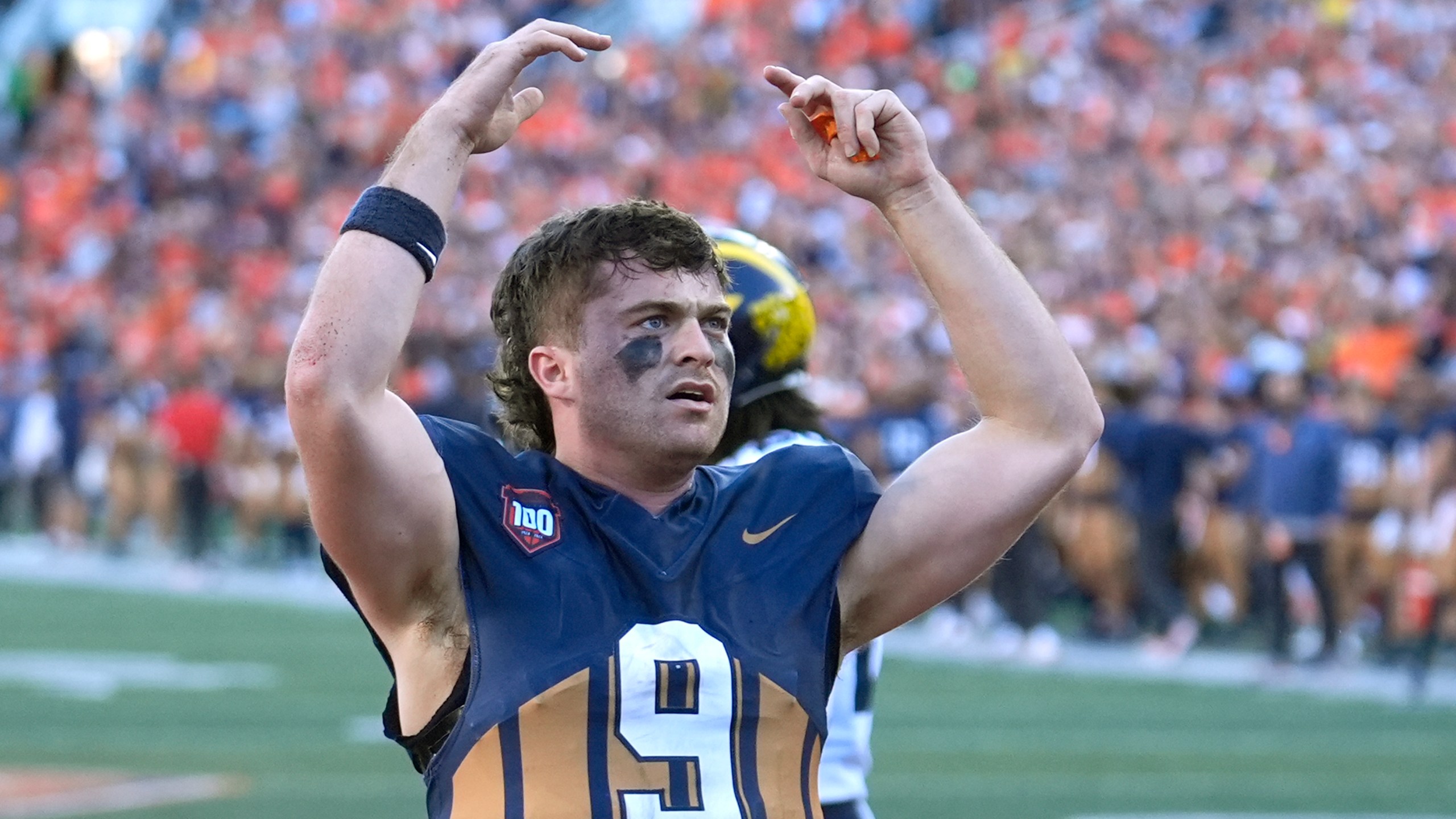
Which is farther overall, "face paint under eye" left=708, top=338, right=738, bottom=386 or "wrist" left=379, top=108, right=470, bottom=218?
"face paint under eye" left=708, top=338, right=738, bottom=386

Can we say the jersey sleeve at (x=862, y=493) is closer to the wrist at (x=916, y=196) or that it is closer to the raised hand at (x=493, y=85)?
the wrist at (x=916, y=196)

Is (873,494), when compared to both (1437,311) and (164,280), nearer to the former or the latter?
(1437,311)

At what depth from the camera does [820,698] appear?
3041 millimetres

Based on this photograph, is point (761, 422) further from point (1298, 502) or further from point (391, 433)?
point (1298, 502)

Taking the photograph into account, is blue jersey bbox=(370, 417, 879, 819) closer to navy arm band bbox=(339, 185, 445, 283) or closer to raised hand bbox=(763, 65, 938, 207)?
navy arm band bbox=(339, 185, 445, 283)

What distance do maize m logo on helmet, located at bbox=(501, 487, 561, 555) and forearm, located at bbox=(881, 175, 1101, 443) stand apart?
0.67 metres

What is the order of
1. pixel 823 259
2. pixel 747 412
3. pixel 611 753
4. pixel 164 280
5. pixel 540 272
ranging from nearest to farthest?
pixel 611 753 < pixel 540 272 < pixel 747 412 < pixel 823 259 < pixel 164 280

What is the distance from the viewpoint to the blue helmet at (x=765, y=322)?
462 cm

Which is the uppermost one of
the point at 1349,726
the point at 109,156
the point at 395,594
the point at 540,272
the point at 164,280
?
the point at 109,156

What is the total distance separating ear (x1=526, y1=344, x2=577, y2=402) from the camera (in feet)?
10.2

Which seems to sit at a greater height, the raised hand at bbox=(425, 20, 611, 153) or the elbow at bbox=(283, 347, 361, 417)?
the raised hand at bbox=(425, 20, 611, 153)

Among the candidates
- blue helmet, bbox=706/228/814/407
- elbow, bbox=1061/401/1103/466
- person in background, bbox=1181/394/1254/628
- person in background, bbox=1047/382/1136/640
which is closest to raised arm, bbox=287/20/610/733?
elbow, bbox=1061/401/1103/466

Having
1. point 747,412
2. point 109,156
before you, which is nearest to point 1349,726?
Result: point 747,412

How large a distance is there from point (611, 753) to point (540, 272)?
72 centimetres
